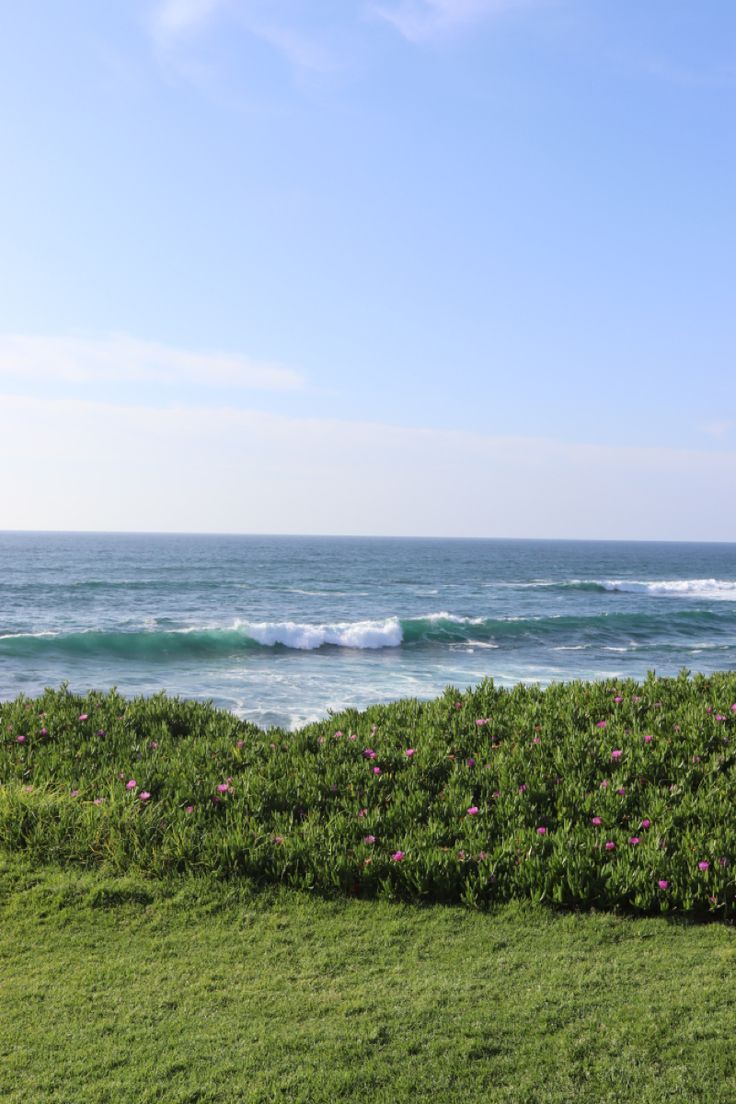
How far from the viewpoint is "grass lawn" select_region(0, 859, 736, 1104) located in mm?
4195

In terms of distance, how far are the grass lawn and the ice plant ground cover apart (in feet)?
1.07

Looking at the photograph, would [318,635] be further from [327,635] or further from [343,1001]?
[343,1001]

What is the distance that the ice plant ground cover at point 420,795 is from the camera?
21.8 feet

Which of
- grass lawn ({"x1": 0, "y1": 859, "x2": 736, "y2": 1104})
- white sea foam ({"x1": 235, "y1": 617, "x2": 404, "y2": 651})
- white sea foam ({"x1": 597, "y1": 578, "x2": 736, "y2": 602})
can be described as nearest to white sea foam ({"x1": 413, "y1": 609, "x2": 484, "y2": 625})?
white sea foam ({"x1": 235, "y1": 617, "x2": 404, "y2": 651})

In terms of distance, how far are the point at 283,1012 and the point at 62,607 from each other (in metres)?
43.6

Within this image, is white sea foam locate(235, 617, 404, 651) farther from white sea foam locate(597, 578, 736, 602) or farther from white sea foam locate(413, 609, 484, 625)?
white sea foam locate(597, 578, 736, 602)

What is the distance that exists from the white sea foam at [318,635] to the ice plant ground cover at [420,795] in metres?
22.6

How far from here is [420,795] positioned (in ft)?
25.6

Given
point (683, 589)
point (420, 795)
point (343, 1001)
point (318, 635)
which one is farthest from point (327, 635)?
point (683, 589)

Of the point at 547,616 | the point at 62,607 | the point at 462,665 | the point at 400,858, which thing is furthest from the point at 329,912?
the point at 62,607

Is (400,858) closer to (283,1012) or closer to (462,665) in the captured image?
(283,1012)

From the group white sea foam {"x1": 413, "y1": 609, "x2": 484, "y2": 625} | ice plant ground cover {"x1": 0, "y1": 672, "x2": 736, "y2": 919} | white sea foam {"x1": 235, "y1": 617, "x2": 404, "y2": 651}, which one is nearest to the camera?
ice plant ground cover {"x1": 0, "y1": 672, "x2": 736, "y2": 919}

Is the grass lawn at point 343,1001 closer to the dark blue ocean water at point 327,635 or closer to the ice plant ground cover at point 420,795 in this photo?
the ice plant ground cover at point 420,795

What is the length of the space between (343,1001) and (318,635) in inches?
1157
